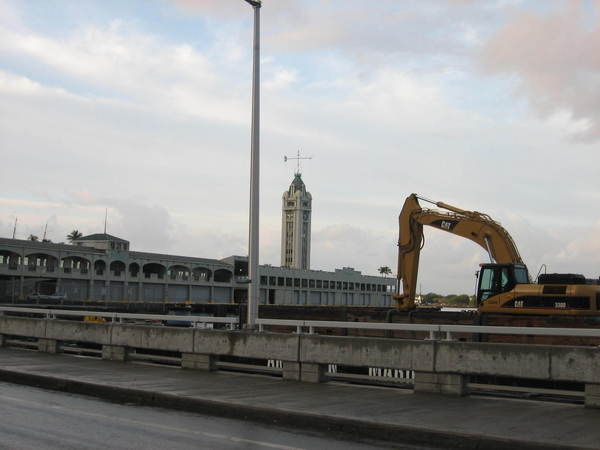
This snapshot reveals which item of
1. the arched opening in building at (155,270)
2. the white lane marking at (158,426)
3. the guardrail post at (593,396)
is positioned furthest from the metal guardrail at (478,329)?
the arched opening in building at (155,270)

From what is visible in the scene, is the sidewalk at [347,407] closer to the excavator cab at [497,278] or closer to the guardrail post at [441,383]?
the guardrail post at [441,383]

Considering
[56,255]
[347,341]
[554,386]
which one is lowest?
→ [554,386]

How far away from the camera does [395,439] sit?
997cm

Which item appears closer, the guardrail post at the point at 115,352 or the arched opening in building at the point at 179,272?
the guardrail post at the point at 115,352

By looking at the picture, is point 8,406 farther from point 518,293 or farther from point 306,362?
point 518,293

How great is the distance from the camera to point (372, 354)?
14.2 m

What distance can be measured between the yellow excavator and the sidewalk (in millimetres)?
15116

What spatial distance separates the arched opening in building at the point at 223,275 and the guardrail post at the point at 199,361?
4235 inches

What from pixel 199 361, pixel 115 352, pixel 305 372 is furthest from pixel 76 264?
pixel 305 372

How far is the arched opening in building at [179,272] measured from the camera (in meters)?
115

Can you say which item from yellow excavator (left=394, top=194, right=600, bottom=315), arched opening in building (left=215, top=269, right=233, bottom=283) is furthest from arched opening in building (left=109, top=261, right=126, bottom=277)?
yellow excavator (left=394, top=194, right=600, bottom=315)

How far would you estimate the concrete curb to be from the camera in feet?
30.8

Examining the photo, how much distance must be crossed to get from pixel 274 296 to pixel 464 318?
4039 inches

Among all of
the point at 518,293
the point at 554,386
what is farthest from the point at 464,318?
the point at 554,386
